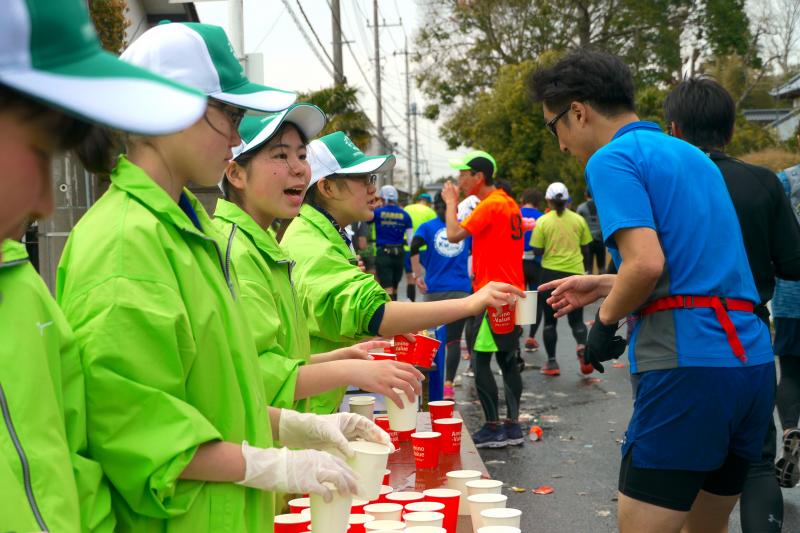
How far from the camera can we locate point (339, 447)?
8.26ft

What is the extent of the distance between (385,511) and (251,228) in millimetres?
1044

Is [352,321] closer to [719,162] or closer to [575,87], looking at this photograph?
[575,87]

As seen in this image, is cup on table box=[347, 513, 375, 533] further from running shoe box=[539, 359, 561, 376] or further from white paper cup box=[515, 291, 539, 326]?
running shoe box=[539, 359, 561, 376]

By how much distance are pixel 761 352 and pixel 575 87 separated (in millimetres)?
1220

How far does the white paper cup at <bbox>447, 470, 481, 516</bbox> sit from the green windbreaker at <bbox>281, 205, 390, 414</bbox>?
→ 21.5 inches

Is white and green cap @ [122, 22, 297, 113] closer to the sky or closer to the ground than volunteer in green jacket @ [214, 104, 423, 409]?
closer to the sky

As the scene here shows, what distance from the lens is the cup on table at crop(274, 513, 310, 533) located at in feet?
9.18

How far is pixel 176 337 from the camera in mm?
1879

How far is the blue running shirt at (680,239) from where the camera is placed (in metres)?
3.19

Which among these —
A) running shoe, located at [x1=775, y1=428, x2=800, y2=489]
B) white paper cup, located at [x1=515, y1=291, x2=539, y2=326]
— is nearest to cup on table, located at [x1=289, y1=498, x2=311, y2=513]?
white paper cup, located at [x1=515, y1=291, x2=539, y2=326]

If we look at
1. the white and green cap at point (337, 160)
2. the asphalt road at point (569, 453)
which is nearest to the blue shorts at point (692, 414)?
the white and green cap at point (337, 160)

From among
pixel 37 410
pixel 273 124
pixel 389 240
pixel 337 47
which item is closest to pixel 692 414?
pixel 273 124

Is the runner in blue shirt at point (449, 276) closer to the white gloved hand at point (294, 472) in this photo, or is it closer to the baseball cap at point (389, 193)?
the baseball cap at point (389, 193)

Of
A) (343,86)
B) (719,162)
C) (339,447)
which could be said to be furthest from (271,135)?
(343,86)
